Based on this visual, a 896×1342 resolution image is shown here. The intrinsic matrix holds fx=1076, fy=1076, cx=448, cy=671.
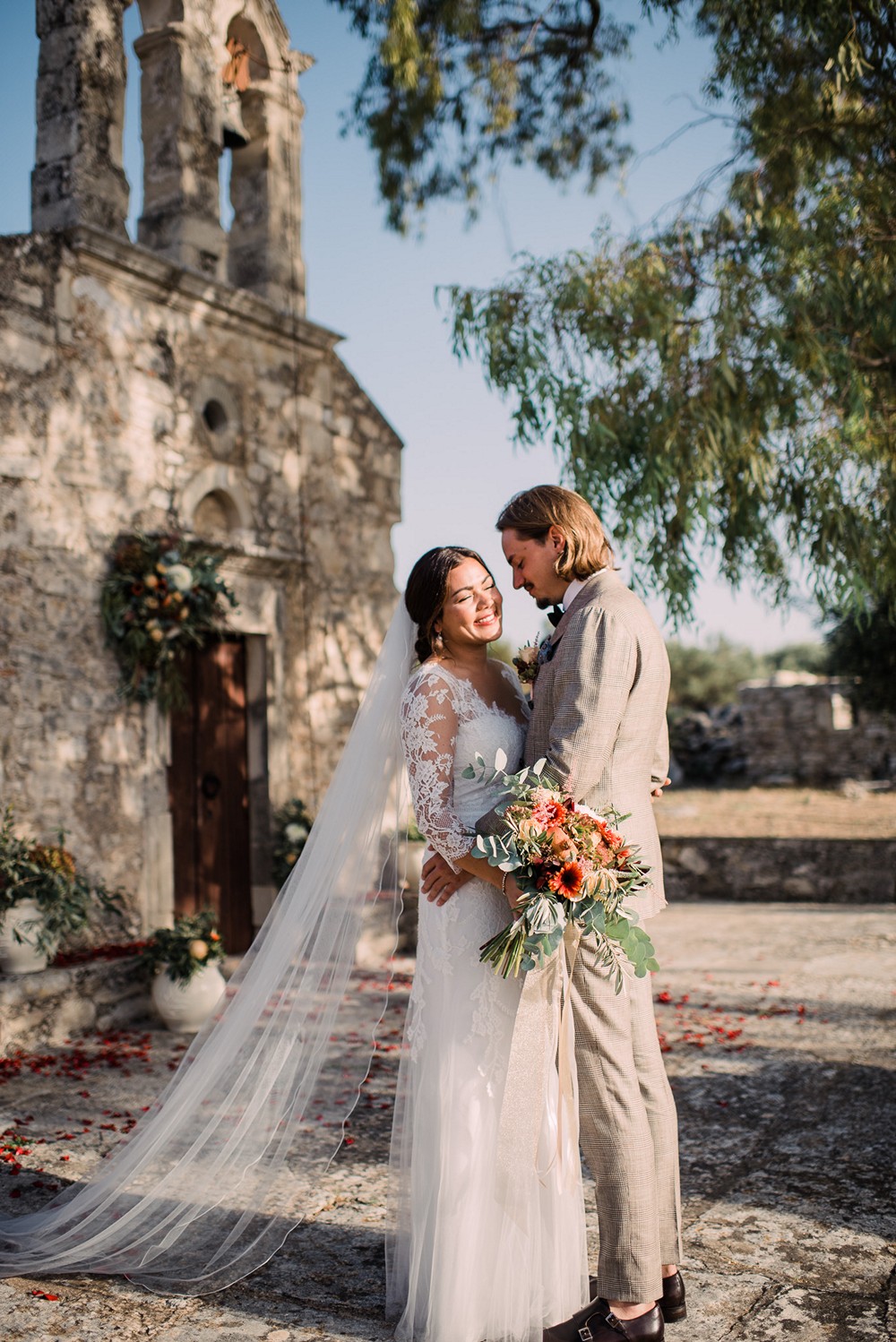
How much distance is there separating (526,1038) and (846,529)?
4712mm

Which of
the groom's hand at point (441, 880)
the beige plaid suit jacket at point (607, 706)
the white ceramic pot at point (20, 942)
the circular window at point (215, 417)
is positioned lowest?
the white ceramic pot at point (20, 942)

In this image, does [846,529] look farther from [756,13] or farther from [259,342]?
[259,342]

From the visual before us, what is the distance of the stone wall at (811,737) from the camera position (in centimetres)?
1906

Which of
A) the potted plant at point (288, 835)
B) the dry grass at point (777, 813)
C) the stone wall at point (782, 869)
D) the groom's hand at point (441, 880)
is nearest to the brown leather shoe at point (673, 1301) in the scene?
the groom's hand at point (441, 880)

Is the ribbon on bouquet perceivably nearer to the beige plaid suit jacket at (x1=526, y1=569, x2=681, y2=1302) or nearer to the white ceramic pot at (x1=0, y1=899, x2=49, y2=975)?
the beige plaid suit jacket at (x1=526, y1=569, x2=681, y2=1302)

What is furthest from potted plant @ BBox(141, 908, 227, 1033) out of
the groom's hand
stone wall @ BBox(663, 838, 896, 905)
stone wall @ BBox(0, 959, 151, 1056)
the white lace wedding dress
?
stone wall @ BBox(663, 838, 896, 905)

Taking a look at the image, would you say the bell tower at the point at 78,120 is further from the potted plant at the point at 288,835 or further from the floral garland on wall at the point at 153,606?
the potted plant at the point at 288,835

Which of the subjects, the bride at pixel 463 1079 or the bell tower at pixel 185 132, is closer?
the bride at pixel 463 1079

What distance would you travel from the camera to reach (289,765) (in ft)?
25.0

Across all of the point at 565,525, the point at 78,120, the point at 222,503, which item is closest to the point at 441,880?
the point at 565,525

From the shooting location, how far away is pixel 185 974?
557 cm

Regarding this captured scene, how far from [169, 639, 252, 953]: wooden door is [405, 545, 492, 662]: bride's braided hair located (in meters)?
4.22

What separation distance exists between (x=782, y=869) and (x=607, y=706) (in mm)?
7809

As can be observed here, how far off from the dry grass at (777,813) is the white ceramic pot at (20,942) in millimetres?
8086
